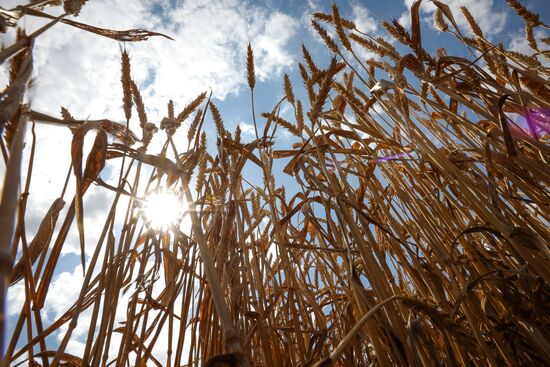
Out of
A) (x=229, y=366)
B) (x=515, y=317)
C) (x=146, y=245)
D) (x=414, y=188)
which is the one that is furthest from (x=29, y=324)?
(x=414, y=188)

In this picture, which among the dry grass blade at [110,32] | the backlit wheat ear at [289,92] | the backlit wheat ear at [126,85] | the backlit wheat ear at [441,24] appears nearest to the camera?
the dry grass blade at [110,32]

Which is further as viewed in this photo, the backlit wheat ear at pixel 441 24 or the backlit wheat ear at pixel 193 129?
the backlit wheat ear at pixel 441 24

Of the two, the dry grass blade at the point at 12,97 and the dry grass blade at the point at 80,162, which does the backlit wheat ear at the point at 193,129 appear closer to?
the dry grass blade at the point at 80,162

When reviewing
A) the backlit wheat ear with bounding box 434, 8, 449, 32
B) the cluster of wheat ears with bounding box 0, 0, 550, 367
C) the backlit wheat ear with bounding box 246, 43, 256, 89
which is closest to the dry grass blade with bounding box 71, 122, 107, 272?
the cluster of wheat ears with bounding box 0, 0, 550, 367

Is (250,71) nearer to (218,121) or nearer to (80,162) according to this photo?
(218,121)

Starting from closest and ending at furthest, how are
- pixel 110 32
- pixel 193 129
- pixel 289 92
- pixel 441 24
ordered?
pixel 110 32 < pixel 193 129 < pixel 289 92 < pixel 441 24

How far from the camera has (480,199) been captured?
734 mm

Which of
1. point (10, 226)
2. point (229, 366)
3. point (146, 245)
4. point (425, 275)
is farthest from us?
point (146, 245)

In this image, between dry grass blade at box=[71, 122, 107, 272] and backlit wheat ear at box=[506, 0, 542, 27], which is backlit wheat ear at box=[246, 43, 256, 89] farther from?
backlit wheat ear at box=[506, 0, 542, 27]

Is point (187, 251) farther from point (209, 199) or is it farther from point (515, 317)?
point (515, 317)

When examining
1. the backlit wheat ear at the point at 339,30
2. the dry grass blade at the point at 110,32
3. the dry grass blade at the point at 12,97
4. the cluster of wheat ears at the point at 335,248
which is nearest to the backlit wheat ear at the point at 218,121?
the cluster of wheat ears at the point at 335,248

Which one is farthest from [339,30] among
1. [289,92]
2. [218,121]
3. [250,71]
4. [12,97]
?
[12,97]

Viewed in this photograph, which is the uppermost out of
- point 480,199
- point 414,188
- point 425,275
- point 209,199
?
point 209,199

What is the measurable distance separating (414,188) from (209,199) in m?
0.72
